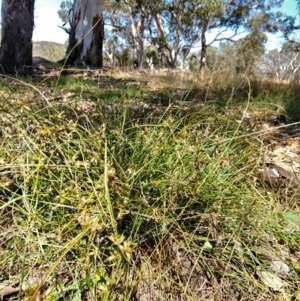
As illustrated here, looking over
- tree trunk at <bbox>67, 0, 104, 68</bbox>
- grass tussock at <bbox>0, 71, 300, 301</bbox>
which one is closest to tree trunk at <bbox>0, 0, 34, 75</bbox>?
tree trunk at <bbox>67, 0, 104, 68</bbox>

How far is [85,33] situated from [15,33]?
248 cm

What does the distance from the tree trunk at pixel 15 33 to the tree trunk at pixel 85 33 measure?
190 cm

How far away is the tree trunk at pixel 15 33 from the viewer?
4.07 m

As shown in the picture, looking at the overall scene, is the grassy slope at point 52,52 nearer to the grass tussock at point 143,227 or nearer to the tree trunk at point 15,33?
the tree trunk at point 15,33

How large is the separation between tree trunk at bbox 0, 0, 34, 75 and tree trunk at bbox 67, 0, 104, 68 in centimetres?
190

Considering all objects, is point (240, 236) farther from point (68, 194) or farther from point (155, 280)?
point (68, 194)

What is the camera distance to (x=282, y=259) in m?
0.84

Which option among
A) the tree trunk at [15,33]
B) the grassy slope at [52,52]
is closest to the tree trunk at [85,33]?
the tree trunk at [15,33]

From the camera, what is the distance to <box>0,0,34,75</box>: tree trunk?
407 cm

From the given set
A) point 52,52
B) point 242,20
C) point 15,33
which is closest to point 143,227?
point 15,33

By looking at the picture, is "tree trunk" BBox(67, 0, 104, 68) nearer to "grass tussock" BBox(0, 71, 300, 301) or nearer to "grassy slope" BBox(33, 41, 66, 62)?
"grassy slope" BBox(33, 41, 66, 62)

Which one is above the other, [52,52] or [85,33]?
[85,33]

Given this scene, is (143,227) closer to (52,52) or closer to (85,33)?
(85,33)

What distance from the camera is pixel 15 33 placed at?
4.17 metres
